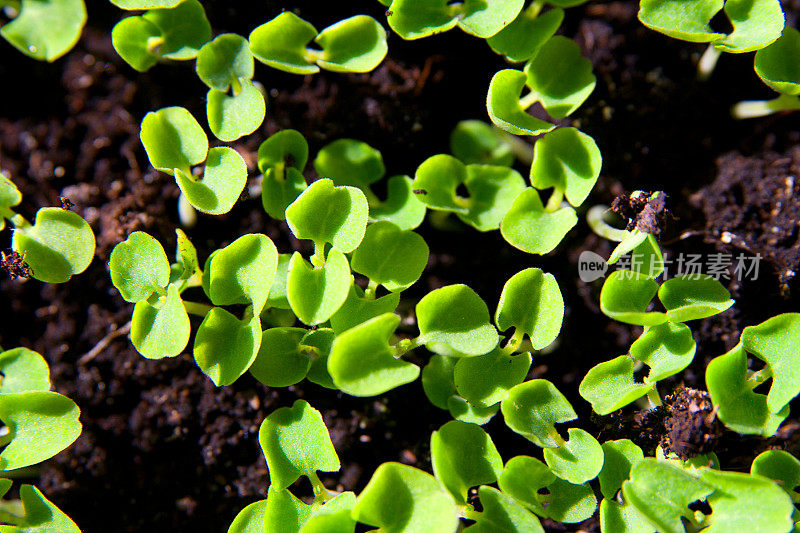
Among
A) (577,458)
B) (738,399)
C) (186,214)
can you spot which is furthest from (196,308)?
(738,399)

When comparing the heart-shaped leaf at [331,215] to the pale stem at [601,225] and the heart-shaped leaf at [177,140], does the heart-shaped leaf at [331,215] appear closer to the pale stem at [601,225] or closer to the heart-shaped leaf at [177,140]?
the heart-shaped leaf at [177,140]

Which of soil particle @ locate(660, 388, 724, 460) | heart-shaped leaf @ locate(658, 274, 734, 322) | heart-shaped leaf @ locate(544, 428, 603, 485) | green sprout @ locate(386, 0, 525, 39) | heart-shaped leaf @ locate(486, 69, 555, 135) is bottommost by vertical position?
heart-shaped leaf @ locate(544, 428, 603, 485)

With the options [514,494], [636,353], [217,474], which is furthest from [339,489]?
[636,353]

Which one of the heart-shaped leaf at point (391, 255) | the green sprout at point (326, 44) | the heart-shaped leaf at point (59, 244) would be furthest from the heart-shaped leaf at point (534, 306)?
the heart-shaped leaf at point (59, 244)

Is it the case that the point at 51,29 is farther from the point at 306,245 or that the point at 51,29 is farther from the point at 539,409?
the point at 539,409

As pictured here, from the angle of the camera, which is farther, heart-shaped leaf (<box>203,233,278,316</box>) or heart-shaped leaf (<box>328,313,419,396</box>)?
heart-shaped leaf (<box>203,233,278,316</box>)

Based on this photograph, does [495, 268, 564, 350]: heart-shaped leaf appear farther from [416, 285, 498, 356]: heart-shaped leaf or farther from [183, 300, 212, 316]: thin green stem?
[183, 300, 212, 316]: thin green stem

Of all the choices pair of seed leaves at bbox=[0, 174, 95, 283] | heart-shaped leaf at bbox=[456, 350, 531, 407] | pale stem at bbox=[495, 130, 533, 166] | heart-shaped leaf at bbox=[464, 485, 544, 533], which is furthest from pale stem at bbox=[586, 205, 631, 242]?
pair of seed leaves at bbox=[0, 174, 95, 283]
